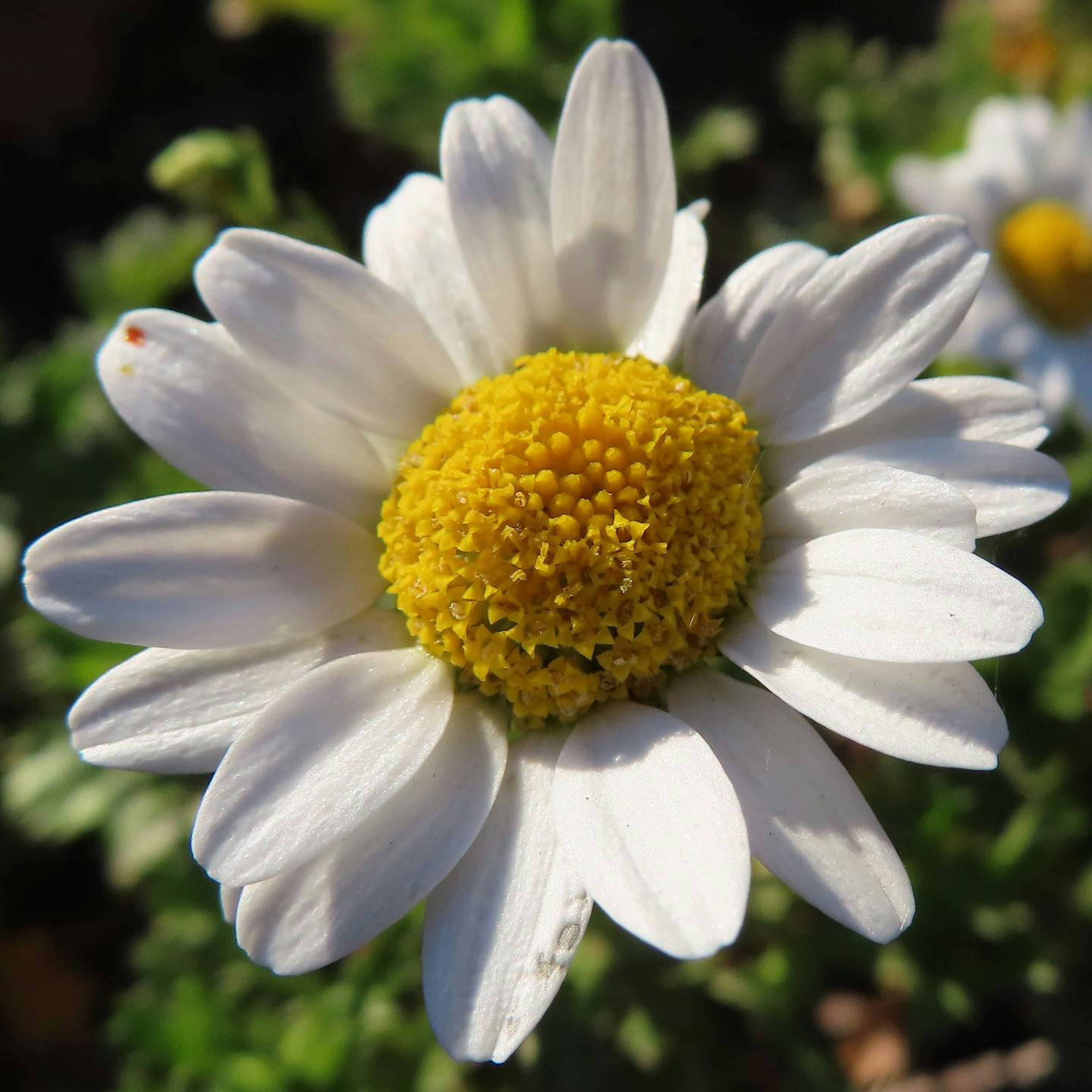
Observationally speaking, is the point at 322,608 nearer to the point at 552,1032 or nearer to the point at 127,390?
the point at 127,390

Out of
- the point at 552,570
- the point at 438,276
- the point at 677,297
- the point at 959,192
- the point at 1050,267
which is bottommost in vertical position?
the point at 1050,267

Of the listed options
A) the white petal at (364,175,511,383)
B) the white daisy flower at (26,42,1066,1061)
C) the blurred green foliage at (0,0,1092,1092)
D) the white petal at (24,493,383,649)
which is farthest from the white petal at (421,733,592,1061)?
the blurred green foliage at (0,0,1092,1092)

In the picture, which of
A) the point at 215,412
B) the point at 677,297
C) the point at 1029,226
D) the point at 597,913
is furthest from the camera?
the point at 1029,226

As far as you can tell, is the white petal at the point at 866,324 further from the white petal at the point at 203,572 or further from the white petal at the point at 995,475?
A: the white petal at the point at 203,572

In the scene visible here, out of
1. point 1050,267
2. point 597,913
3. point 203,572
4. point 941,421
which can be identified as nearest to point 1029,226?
point 1050,267

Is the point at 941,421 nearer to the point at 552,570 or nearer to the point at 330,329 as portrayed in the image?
the point at 552,570

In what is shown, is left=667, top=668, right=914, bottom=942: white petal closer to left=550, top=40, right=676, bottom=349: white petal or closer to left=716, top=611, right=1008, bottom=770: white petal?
left=716, top=611, right=1008, bottom=770: white petal

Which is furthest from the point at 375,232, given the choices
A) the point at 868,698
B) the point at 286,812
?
the point at 868,698
